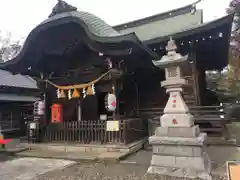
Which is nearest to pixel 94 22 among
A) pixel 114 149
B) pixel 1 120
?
pixel 114 149

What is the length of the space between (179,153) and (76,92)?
4941mm

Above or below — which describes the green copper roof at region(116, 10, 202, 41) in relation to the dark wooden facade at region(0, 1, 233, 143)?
above

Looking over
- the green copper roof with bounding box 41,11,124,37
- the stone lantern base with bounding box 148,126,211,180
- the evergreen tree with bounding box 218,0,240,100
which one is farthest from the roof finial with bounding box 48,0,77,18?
the evergreen tree with bounding box 218,0,240,100

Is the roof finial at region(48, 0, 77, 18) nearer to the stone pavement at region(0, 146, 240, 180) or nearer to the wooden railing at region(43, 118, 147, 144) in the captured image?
the wooden railing at region(43, 118, 147, 144)

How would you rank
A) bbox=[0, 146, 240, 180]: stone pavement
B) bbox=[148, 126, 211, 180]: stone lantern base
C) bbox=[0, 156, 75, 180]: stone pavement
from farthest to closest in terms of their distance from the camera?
bbox=[0, 156, 75, 180]: stone pavement < bbox=[0, 146, 240, 180]: stone pavement < bbox=[148, 126, 211, 180]: stone lantern base

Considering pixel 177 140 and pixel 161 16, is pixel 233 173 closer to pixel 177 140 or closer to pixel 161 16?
pixel 177 140

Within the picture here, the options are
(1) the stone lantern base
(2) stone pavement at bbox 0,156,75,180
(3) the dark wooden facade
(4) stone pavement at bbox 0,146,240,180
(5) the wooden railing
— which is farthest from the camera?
(3) the dark wooden facade

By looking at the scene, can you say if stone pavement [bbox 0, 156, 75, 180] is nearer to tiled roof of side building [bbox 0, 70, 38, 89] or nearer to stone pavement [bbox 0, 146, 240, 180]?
stone pavement [bbox 0, 146, 240, 180]

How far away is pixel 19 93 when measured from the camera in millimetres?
16172

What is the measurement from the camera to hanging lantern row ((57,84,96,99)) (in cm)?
809

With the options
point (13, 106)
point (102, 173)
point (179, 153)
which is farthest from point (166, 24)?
point (13, 106)

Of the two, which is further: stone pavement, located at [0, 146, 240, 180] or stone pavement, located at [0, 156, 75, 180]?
stone pavement, located at [0, 156, 75, 180]

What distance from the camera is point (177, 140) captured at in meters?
4.71

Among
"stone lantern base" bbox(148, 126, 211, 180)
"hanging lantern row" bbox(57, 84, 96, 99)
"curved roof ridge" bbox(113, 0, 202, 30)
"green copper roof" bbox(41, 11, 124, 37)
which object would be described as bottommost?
"stone lantern base" bbox(148, 126, 211, 180)
